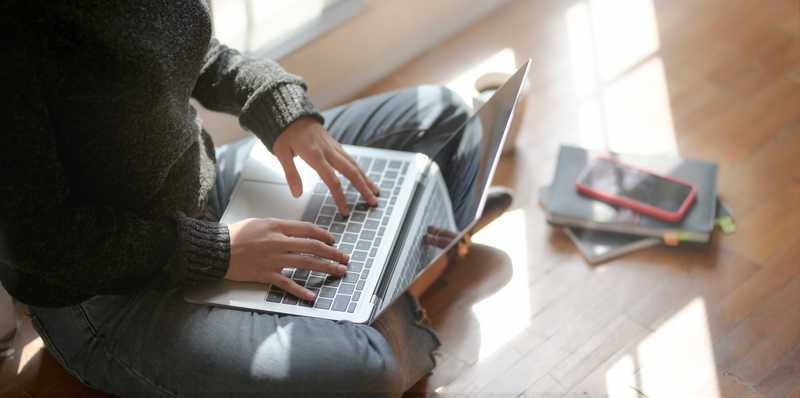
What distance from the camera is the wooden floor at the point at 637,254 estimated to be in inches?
54.7

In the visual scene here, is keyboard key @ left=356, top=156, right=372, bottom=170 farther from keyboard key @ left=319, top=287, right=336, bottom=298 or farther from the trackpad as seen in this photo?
keyboard key @ left=319, top=287, right=336, bottom=298

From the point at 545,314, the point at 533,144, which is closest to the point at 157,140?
the point at 545,314

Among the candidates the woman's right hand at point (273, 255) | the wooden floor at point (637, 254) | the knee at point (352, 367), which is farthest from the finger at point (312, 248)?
the wooden floor at point (637, 254)

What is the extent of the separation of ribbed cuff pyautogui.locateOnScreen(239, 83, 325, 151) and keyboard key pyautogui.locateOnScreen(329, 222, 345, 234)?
161mm

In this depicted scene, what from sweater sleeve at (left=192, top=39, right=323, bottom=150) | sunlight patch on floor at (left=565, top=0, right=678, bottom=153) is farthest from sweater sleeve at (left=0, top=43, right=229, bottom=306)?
sunlight patch on floor at (left=565, top=0, right=678, bottom=153)

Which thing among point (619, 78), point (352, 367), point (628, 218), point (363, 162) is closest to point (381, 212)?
point (363, 162)

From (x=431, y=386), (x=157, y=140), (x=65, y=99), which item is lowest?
(x=431, y=386)

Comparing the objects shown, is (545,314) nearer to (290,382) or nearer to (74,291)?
(290,382)

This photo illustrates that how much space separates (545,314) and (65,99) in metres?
0.89

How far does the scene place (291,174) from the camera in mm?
1281

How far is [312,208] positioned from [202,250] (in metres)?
0.23

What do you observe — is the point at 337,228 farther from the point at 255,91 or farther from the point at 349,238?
the point at 255,91

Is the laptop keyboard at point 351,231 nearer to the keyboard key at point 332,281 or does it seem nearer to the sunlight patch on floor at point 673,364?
the keyboard key at point 332,281

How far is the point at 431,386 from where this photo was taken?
1.41 m
